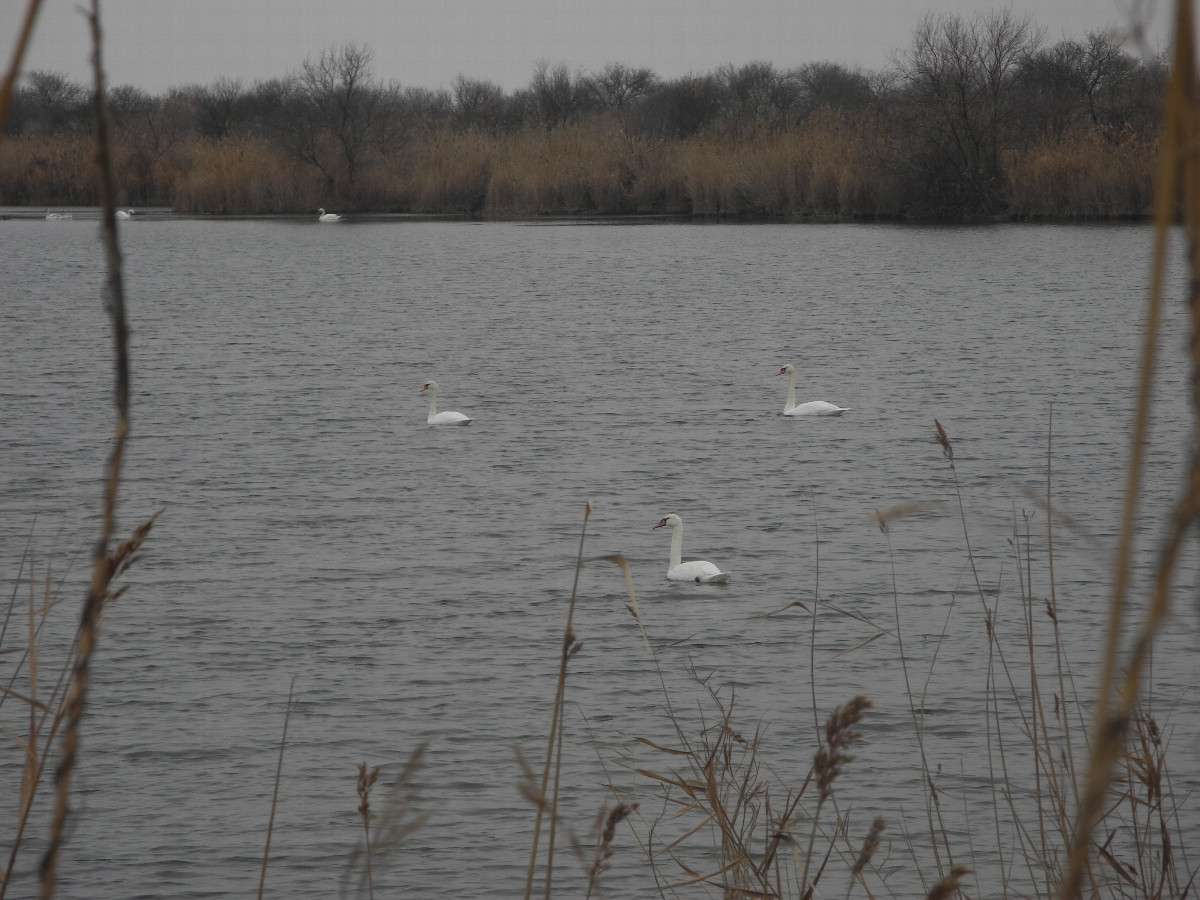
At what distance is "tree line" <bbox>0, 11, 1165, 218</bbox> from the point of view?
3794cm

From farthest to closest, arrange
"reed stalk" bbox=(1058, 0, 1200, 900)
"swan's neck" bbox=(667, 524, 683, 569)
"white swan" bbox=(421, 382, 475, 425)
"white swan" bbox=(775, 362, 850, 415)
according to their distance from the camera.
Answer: "white swan" bbox=(775, 362, 850, 415) → "white swan" bbox=(421, 382, 475, 425) → "swan's neck" bbox=(667, 524, 683, 569) → "reed stalk" bbox=(1058, 0, 1200, 900)

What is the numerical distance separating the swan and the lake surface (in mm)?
154

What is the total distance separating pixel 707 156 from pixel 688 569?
33709 mm

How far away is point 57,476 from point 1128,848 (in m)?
9.49

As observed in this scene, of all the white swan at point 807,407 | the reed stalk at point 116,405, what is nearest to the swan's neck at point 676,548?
the white swan at point 807,407

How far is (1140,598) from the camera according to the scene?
8031 mm

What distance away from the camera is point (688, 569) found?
9070 mm

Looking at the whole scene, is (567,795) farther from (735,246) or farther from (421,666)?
(735,246)

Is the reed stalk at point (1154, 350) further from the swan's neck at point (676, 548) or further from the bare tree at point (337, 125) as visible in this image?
the bare tree at point (337, 125)

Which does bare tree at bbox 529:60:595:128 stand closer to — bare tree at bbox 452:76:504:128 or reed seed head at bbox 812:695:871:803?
bare tree at bbox 452:76:504:128

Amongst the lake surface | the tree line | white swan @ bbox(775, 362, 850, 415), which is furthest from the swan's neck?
the tree line

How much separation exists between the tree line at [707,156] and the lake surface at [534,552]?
14.2 m

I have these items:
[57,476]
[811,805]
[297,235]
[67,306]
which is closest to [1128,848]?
[811,805]

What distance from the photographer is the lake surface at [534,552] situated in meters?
6.00
